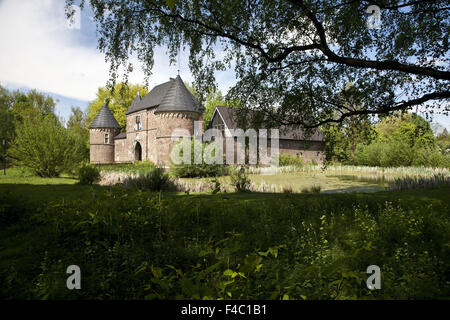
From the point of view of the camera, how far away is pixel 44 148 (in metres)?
13.4

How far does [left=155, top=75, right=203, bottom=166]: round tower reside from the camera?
94.4 ft

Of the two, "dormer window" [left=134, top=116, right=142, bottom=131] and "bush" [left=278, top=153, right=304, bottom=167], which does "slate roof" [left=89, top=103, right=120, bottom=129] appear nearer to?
"dormer window" [left=134, top=116, right=142, bottom=131]

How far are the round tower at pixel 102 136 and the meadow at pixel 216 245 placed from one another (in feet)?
126

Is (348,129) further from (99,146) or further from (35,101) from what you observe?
(35,101)

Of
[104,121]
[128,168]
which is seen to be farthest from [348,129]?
[104,121]

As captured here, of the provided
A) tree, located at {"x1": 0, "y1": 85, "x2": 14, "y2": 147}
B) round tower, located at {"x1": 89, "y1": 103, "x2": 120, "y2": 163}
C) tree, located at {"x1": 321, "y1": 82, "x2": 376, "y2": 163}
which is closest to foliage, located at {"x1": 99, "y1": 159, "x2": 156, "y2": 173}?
tree, located at {"x1": 321, "y1": 82, "x2": 376, "y2": 163}

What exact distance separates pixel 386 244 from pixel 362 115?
4819 millimetres

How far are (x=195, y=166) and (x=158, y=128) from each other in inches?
582

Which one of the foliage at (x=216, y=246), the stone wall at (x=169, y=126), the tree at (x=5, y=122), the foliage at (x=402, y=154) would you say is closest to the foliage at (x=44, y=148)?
the foliage at (x=216, y=246)

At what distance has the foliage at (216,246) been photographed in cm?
275

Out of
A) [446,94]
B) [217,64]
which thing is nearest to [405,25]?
[446,94]

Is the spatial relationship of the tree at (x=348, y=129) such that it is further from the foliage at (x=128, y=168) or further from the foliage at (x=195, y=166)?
the foliage at (x=128, y=168)
